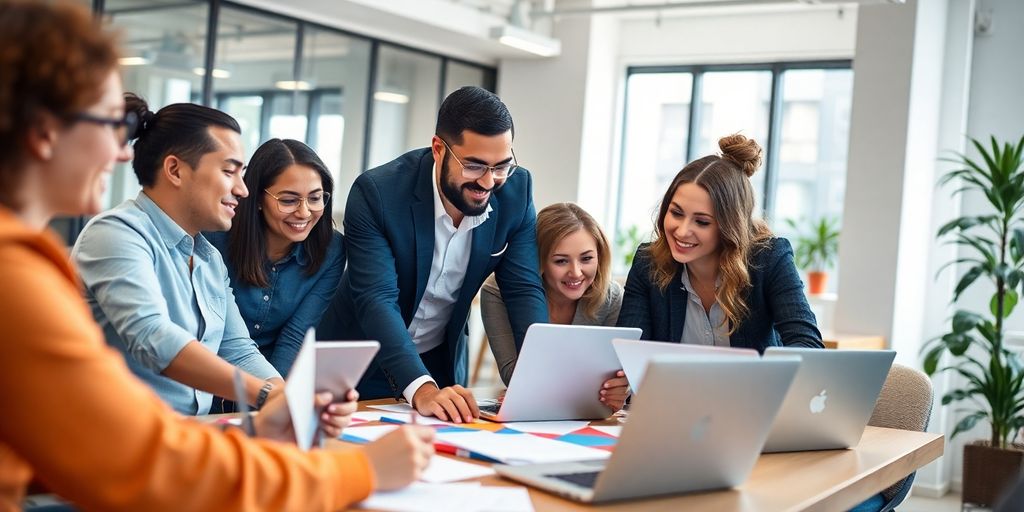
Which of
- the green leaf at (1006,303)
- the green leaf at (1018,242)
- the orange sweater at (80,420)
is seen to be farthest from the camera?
the green leaf at (1006,303)

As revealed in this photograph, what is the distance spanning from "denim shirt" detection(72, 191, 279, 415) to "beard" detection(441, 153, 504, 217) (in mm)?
588

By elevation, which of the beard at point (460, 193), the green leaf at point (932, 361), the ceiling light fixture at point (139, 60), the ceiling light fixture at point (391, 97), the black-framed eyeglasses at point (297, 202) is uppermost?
the ceiling light fixture at point (391, 97)

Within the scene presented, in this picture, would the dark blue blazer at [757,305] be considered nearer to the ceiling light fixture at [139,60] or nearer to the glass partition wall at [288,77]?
the glass partition wall at [288,77]

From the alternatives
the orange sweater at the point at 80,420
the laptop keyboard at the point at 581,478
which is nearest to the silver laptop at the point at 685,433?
the laptop keyboard at the point at 581,478

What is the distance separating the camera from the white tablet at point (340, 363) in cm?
154

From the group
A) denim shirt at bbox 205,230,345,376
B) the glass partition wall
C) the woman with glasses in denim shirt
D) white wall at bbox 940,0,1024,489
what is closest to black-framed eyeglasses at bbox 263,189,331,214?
the woman with glasses in denim shirt

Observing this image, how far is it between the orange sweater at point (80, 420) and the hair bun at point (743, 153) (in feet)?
6.39

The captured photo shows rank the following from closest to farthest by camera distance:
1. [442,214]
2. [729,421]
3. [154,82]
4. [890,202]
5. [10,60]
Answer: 1. [10,60]
2. [729,421]
3. [442,214]
4. [890,202]
5. [154,82]

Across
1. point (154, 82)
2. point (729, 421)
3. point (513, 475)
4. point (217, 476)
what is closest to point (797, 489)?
point (729, 421)

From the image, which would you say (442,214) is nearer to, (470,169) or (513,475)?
(470,169)

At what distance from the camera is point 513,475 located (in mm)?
1540

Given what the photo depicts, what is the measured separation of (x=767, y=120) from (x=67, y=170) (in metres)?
7.31

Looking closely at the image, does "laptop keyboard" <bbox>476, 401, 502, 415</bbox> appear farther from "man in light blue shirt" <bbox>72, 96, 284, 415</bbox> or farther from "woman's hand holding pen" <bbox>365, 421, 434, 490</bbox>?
"woman's hand holding pen" <bbox>365, 421, 434, 490</bbox>

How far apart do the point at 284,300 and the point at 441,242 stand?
1.51ft
